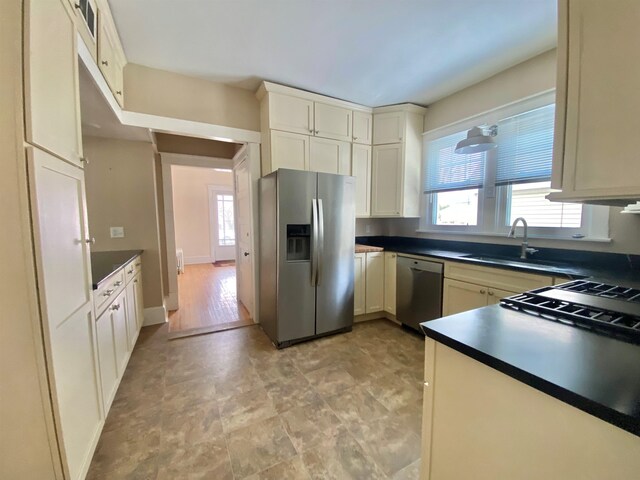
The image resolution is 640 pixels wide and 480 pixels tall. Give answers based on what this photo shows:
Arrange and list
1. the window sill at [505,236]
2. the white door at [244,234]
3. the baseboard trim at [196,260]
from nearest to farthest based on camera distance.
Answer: the window sill at [505,236]
the white door at [244,234]
the baseboard trim at [196,260]

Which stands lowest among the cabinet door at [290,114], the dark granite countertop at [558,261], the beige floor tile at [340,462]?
the beige floor tile at [340,462]

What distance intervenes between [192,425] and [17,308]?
45.9 inches

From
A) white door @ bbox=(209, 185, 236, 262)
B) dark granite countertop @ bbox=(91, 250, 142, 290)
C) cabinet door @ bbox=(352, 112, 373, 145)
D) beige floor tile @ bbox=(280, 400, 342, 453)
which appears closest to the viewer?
beige floor tile @ bbox=(280, 400, 342, 453)

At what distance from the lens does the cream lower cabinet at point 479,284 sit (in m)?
1.91

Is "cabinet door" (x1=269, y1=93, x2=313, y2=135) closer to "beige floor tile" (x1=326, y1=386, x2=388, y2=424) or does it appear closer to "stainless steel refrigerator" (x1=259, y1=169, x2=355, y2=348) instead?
"stainless steel refrigerator" (x1=259, y1=169, x2=355, y2=348)

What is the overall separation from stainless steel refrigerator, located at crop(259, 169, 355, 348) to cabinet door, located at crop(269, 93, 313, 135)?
609 mm

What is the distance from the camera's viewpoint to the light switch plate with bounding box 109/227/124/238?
9.21ft

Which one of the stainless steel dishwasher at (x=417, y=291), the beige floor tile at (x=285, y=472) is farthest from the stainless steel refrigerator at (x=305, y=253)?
the beige floor tile at (x=285, y=472)

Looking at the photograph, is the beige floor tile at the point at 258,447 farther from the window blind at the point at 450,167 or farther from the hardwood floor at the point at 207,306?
the window blind at the point at 450,167

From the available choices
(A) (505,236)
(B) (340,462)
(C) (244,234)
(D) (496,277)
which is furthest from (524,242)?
(C) (244,234)

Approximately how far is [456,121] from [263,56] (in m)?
2.14

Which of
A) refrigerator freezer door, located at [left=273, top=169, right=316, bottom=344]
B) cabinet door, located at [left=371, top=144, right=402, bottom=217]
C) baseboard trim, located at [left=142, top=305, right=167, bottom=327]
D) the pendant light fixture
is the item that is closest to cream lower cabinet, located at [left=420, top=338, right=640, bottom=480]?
refrigerator freezer door, located at [left=273, top=169, right=316, bottom=344]

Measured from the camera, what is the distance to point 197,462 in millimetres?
1369

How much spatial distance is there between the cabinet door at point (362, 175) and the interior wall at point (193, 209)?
15.7 ft
